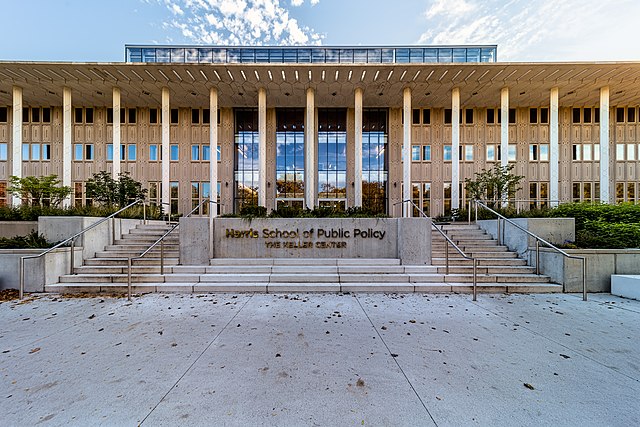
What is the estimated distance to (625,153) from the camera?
841 inches

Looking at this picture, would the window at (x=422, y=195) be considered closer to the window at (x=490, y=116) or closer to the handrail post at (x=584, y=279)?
the window at (x=490, y=116)

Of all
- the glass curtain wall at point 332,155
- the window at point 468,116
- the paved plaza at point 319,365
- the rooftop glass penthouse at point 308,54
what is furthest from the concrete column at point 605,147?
the paved plaza at point 319,365

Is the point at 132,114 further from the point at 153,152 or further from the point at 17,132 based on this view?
the point at 17,132

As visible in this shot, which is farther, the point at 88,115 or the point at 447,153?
the point at 447,153

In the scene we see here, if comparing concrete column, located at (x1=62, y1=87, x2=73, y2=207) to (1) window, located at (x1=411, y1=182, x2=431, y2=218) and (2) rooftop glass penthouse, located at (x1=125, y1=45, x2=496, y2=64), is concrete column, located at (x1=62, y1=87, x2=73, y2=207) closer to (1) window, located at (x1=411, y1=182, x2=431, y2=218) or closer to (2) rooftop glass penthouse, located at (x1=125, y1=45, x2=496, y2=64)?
(2) rooftop glass penthouse, located at (x1=125, y1=45, x2=496, y2=64)

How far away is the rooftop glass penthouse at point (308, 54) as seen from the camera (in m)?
21.5

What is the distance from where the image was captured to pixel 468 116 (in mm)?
21797

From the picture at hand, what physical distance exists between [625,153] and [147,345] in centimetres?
3232

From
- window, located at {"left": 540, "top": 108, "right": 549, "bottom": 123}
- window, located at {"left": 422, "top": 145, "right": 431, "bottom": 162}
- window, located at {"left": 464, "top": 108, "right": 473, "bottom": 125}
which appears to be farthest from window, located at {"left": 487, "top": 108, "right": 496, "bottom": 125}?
window, located at {"left": 422, "top": 145, "right": 431, "bottom": 162}

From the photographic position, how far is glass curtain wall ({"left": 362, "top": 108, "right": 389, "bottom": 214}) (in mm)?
22125

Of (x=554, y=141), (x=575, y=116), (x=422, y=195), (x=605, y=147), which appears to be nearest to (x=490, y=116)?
(x=554, y=141)

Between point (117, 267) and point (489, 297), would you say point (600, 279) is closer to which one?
point (489, 297)

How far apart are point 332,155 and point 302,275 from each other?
16117 millimetres

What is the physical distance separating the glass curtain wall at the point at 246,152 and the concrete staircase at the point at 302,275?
13.2 m
